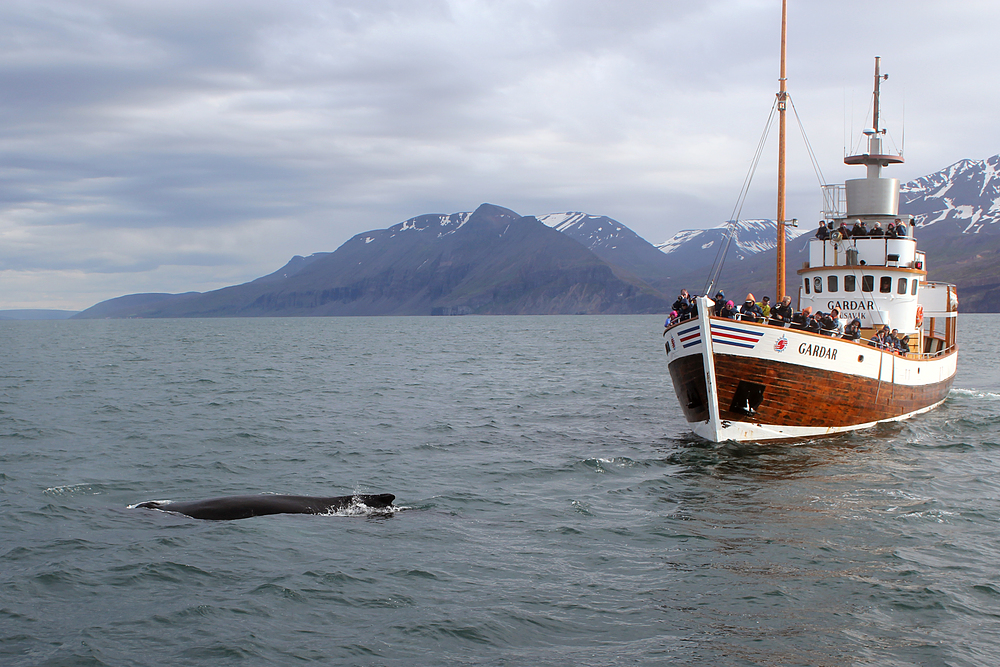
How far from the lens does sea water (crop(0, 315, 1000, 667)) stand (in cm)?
1129

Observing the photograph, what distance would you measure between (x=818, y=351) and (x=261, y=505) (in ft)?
60.5

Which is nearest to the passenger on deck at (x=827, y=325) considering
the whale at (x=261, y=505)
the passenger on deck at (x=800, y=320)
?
the passenger on deck at (x=800, y=320)

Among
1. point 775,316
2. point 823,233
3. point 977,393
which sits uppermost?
point 823,233

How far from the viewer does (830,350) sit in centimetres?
2572

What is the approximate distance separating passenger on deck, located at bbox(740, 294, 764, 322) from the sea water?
14.4 ft

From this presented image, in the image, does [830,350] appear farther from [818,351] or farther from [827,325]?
[827,325]

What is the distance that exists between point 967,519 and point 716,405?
9.05 m

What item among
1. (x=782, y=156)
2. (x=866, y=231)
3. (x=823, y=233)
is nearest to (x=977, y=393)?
(x=866, y=231)

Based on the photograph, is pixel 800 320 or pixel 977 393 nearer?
pixel 800 320

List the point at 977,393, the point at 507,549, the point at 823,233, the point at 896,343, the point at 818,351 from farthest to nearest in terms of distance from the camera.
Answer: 1. the point at 977,393
2. the point at 823,233
3. the point at 896,343
4. the point at 818,351
5. the point at 507,549

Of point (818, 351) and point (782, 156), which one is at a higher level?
point (782, 156)

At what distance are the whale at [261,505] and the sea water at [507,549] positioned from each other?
62 centimetres

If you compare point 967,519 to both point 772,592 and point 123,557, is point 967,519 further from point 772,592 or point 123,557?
point 123,557

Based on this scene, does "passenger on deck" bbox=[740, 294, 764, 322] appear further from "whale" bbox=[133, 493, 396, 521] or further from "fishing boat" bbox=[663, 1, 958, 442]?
"whale" bbox=[133, 493, 396, 521]
